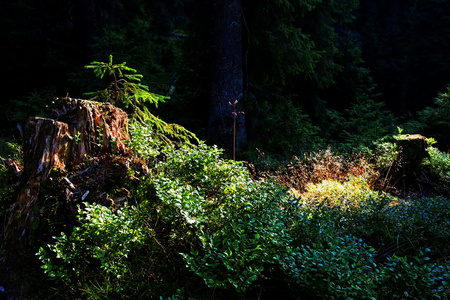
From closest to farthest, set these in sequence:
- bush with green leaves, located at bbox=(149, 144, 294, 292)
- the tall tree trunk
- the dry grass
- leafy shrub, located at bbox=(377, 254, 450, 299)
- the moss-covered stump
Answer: leafy shrub, located at bbox=(377, 254, 450, 299), bush with green leaves, located at bbox=(149, 144, 294, 292), the moss-covered stump, the dry grass, the tall tree trunk

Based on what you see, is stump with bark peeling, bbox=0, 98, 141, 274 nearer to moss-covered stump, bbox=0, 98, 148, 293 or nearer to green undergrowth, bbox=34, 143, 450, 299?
moss-covered stump, bbox=0, 98, 148, 293

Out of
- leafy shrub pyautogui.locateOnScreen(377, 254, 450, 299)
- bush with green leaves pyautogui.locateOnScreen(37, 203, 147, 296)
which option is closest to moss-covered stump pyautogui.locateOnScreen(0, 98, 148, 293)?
bush with green leaves pyautogui.locateOnScreen(37, 203, 147, 296)

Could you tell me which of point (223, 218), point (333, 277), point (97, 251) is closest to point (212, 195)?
point (223, 218)

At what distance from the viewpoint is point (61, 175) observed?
3006 mm

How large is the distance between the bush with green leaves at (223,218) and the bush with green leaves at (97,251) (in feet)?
1.31

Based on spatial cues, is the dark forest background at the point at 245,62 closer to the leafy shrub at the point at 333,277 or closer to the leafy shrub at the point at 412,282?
the leafy shrub at the point at 333,277

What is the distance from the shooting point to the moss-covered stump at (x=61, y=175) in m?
2.80

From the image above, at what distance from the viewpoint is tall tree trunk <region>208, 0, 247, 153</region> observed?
6594 mm

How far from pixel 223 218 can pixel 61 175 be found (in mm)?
1685

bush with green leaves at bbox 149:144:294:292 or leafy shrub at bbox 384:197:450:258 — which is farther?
leafy shrub at bbox 384:197:450:258

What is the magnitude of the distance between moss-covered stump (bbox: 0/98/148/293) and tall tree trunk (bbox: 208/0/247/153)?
3464 mm

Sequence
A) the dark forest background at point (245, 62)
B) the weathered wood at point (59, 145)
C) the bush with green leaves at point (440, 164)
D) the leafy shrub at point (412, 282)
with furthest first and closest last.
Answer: the dark forest background at point (245, 62) < the bush with green leaves at point (440, 164) < the weathered wood at point (59, 145) < the leafy shrub at point (412, 282)

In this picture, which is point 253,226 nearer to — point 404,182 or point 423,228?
point 423,228

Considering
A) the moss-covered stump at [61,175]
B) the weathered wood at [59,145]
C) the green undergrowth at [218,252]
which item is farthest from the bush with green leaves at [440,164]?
the weathered wood at [59,145]
